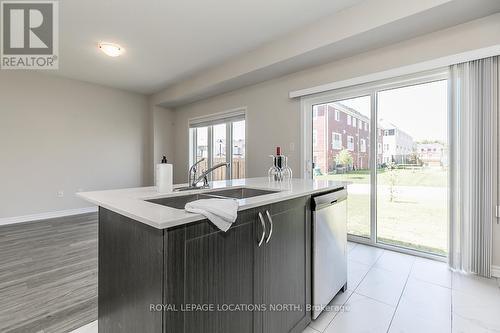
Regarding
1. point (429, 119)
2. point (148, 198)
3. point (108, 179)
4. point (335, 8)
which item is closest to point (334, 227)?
point (148, 198)

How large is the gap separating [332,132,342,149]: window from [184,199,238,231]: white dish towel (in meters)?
2.84

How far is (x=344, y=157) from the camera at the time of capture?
333cm

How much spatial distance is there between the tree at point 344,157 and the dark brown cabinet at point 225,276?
209cm

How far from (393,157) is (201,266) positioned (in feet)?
9.61

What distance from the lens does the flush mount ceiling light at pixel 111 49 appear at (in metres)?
3.26

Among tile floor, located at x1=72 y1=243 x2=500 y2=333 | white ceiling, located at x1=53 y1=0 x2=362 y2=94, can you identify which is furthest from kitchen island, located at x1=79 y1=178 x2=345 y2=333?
white ceiling, located at x1=53 y1=0 x2=362 y2=94

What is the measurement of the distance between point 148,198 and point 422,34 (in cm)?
317

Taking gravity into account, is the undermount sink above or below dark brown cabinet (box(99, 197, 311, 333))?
above

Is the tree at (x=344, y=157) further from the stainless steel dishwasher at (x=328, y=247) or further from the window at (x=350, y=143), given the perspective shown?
the stainless steel dishwasher at (x=328, y=247)

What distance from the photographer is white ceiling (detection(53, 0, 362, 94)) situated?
2.47 meters

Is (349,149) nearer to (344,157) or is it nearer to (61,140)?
(344,157)

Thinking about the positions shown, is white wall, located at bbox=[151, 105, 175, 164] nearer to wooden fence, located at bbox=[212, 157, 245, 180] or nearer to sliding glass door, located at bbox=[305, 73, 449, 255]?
wooden fence, located at bbox=[212, 157, 245, 180]

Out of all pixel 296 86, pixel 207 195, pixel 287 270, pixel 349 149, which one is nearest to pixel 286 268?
pixel 287 270

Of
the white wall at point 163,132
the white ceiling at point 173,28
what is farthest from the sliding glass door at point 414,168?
the white wall at point 163,132
